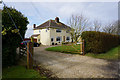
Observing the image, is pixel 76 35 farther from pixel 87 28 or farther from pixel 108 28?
pixel 108 28

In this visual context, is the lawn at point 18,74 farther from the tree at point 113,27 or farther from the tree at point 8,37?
the tree at point 113,27

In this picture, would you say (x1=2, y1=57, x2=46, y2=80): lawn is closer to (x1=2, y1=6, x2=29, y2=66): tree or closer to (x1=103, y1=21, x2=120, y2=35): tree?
(x1=2, y1=6, x2=29, y2=66): tree

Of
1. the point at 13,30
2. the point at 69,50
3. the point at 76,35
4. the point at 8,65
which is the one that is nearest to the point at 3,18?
the point at 13,30

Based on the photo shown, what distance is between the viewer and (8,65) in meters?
3.67

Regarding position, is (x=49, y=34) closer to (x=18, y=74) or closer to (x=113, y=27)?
(x=18, y=74)

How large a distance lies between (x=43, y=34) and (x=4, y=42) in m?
18.5

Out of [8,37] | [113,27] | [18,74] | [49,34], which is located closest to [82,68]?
[18,74]

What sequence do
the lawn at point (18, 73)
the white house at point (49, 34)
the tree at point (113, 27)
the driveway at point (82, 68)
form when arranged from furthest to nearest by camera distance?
the tree at point (113, 27) < the white house at point (49, 34) < the driveway at point (82, 68) < the lawn at point (18, 73)

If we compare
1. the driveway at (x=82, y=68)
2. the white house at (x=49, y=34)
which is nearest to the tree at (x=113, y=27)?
the white house at (x=49, y=34)

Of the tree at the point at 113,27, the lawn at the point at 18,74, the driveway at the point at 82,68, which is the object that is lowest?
the driveway at the point at 82,68

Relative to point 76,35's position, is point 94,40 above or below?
below

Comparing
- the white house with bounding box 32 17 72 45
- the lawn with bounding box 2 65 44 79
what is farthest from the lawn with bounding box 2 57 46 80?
the white house with bounding box 32 17 72 45

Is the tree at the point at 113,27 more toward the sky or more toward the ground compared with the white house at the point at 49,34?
more toward the sky

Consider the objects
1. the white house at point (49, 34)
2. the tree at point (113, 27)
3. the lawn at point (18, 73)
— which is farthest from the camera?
the tree at point (113, 27)
